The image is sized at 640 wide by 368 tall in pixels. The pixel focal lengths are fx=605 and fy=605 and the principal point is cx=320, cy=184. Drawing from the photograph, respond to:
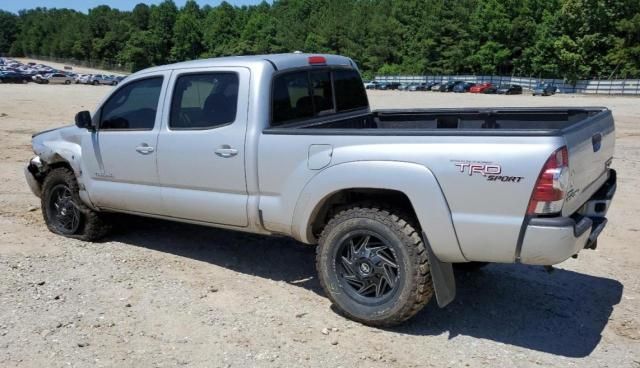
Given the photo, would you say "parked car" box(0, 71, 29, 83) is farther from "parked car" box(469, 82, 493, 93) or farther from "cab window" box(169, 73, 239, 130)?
"cab window" box(169, 73, 239, 130)

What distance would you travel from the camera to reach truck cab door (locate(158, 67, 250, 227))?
4961mm

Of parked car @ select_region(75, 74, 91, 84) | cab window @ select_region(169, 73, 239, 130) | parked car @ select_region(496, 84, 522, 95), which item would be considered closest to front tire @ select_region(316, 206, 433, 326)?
cab window @ select_region(169, 73, 239, 130)

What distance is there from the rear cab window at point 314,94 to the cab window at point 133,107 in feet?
4.12

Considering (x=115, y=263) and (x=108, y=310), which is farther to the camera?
(x=115, y=263)

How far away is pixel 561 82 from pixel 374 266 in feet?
246

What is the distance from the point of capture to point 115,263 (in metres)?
5.89

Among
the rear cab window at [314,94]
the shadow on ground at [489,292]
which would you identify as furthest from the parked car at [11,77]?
the rear cab window at [314,94]

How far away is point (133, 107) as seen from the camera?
19.2 ft

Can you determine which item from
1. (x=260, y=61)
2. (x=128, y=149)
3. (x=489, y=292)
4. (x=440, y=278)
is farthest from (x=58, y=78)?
(x=440, y=278)

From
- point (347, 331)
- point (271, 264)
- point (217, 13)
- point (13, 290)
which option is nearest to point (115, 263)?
point (13, 290)

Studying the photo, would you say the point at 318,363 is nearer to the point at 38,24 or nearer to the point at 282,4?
the point at 282,4

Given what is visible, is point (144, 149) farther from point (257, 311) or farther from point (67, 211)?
point (257, 311)

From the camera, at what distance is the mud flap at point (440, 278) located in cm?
A: 415

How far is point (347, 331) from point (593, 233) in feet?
6.10
